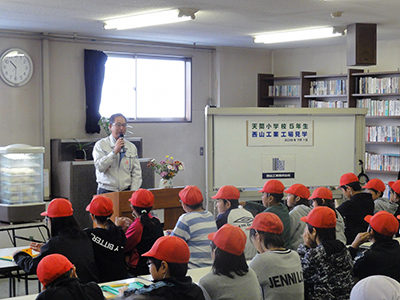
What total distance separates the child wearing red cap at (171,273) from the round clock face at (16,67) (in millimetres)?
5698

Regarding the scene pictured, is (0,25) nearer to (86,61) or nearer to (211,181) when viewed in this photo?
(86,61)

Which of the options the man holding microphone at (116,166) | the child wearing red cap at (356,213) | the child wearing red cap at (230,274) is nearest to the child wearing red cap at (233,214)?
the child wearing red cap at (356,213)

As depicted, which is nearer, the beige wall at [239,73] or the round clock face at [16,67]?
the round clock face at [16,67]

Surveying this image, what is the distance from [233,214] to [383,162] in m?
5.04

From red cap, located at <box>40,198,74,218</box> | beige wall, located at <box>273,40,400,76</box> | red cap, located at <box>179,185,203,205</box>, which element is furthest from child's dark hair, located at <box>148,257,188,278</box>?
beige wall, located at <box>273,40,400,76</box>

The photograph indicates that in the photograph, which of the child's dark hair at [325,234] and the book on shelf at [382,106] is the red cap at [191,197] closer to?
the child's dark hair at [325,234]

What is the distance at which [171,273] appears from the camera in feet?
8.71

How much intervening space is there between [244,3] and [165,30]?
2.14 metres

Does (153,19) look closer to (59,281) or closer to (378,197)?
(378,197)

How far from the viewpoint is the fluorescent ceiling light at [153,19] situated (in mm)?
6094

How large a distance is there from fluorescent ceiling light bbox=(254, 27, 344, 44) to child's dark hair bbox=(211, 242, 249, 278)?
5.26m

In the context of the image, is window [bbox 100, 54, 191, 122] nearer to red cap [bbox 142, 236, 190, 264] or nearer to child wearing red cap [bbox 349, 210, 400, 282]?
child wearing red cap [bbox 349, 210, 400, 282]

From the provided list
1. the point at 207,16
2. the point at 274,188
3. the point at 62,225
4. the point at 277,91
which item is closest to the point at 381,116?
the point at 277,91

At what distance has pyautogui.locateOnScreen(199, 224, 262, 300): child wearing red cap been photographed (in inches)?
111
